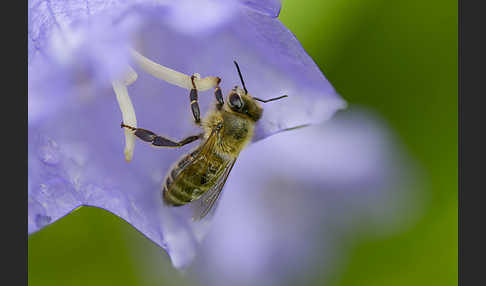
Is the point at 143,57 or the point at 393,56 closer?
the point at 143,57

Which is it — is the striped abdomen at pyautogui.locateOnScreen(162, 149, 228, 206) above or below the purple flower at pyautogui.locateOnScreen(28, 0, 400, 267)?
below

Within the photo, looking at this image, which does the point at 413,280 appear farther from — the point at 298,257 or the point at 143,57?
the point at 143,57

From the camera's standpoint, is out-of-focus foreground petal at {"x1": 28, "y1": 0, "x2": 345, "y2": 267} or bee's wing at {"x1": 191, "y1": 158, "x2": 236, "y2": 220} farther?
bee's wing at {"x1": 191, "y1": 158, "x2": 236, "y2": 220}

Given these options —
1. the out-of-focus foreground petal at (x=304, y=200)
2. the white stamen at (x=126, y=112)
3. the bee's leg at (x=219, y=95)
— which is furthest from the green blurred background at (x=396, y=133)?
the white stamen at (x=126, y=112)

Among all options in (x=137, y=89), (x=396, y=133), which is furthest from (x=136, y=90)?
(x=396, y=133)

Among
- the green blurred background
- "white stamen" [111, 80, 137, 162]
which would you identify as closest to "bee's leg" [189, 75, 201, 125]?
"white stamen" [111, 80, 137, 162]

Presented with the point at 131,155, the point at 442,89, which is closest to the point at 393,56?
the point at 442,89

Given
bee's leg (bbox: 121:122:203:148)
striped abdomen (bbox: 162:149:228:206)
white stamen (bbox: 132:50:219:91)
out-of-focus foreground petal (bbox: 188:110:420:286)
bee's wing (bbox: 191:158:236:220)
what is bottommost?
out-of-focus foreground petal (bbox: 188:110:420:286)

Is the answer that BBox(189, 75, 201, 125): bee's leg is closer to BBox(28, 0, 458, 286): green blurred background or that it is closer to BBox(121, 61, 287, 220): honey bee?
BBox(121, 61, 287, 220): honey bee
